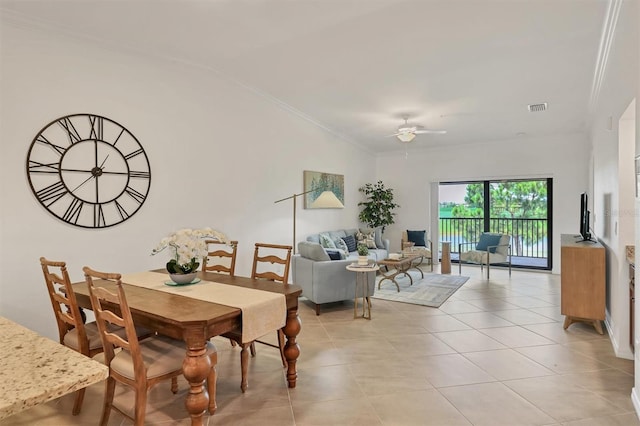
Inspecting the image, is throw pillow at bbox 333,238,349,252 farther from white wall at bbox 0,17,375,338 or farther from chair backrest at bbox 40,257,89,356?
chair backrest at bbox 40,257,89,356

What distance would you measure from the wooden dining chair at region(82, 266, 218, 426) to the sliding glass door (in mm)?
7099

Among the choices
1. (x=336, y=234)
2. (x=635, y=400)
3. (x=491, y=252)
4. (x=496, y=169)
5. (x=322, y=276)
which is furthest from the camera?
(x=496, y=169)

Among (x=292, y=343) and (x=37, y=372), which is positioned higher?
(x=37, y=372)

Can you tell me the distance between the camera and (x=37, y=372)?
3.06 feet

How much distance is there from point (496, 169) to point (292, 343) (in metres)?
6.44

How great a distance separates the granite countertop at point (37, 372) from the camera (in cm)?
82

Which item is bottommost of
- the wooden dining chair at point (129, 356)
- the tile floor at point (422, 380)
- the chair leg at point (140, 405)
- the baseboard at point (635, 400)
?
the tile floor at point (422, 380)

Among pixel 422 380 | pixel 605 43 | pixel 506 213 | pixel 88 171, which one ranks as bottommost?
pixel 422 380

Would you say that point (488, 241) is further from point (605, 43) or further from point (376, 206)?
point (605, 43)

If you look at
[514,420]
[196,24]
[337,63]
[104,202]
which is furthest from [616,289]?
[104,202]

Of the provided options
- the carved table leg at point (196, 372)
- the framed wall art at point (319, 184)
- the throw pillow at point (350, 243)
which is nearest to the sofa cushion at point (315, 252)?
the framed wall art at point (319, 184)

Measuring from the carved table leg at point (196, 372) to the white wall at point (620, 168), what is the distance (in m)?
3.19

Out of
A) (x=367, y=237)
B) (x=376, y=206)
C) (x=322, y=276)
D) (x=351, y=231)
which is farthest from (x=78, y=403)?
(x=376, y=206)

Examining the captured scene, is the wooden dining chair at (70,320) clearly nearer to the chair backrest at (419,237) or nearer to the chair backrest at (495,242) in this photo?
the chair backrest at (419,237)
